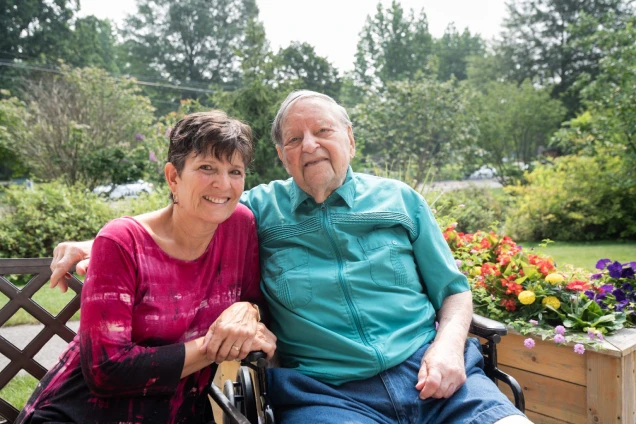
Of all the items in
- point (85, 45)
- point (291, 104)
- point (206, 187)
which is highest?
point (85, 45)

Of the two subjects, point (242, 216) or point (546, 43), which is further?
point (546, 43)

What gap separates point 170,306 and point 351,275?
66cm

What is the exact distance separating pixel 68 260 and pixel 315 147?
1.00 metres

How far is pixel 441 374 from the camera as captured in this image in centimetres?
164

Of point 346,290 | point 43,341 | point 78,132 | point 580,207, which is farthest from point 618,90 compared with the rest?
point 78,132

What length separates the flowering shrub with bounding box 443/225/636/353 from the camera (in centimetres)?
226

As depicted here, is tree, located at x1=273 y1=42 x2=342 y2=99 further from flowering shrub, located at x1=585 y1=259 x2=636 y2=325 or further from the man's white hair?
the man's white hair

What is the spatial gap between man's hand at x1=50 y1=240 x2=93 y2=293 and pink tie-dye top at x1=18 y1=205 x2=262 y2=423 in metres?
0.25

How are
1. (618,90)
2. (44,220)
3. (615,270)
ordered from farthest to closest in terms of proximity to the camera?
(618,90), (44,220), (615,270)

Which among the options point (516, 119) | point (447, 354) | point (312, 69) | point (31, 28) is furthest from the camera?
point (312, 69)

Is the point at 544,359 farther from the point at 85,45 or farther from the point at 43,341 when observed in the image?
the point at 85,45

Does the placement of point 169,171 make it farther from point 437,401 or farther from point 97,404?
point 437,401

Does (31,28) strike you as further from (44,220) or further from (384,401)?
(384,401)

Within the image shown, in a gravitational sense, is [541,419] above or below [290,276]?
below
